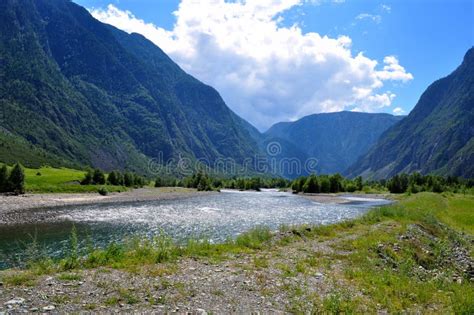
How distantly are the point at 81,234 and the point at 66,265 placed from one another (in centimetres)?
2621

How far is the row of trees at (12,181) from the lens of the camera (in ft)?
289

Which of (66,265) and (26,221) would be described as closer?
(66,265)

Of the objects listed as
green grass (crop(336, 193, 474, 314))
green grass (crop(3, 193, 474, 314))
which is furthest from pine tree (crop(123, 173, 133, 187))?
green grass (crop(3, 193, 474, 314))

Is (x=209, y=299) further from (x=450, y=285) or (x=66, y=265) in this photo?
(x=450, y=285)

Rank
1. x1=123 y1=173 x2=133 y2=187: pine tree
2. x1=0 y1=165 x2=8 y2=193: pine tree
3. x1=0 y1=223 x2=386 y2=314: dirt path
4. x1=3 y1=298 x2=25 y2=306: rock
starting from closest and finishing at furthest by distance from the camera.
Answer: x1=3 y1=298 x2=25 y2=306: rock, x1=0 y1=223 x2=386 y2=314: dirt path, x1=0 y1=165 x2=8 y2=193: pine tree, x1=123 y1=173 x2=133 y2=187: pine tree

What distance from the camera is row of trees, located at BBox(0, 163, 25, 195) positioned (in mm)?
88188

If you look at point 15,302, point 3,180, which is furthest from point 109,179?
point 15,302

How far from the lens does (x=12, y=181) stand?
89.8m

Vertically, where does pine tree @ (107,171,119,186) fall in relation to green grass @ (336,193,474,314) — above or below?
above

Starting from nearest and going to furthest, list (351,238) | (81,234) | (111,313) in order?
1. (111,313)
2. (351,238)
3. (81,234)

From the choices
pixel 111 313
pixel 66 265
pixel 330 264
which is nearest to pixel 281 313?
pixel 111 313

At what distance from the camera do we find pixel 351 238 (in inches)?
1193

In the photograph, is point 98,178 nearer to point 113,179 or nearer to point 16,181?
point 113,179

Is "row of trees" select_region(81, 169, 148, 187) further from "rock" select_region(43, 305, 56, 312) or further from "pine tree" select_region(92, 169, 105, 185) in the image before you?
"rock" select_region(43, 305, 56, 312)
